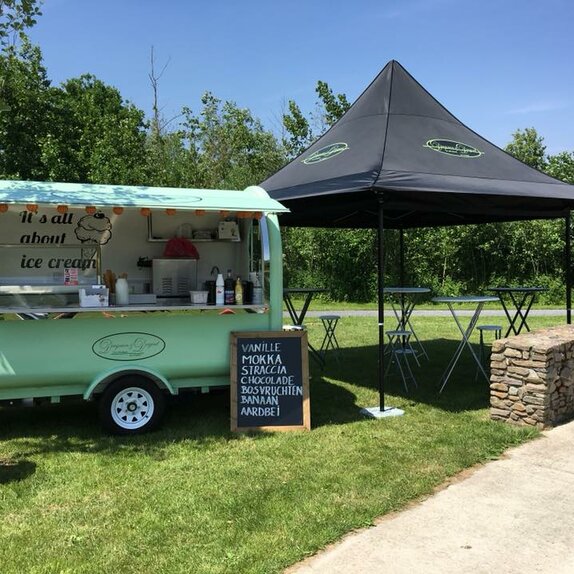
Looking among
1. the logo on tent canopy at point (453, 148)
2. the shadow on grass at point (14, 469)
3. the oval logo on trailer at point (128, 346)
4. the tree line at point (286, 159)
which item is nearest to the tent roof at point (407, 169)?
the logo on tent canopy at point (453, 148)

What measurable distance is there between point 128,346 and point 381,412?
250 centimetres

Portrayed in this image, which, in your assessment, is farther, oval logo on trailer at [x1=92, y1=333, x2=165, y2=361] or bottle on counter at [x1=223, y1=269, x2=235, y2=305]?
bottle on counter at [x1=223, y1=269, x2=235, y2=305]

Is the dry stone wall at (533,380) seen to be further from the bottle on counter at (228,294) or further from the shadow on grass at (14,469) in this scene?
the shadow on grass at (14,469)

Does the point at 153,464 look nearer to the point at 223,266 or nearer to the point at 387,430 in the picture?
the point at 387,430

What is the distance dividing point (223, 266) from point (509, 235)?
13807 mm

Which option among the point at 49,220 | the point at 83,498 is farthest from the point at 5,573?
the point at 49,220

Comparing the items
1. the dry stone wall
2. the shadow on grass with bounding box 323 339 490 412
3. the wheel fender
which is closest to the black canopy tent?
the shadow on grass with bounding box 323 339 490 412

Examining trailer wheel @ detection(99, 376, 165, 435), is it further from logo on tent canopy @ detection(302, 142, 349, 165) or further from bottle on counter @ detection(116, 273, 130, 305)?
logo on tent canopy @ detection(302, 142, 349, 165)

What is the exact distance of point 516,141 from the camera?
81.9 feet

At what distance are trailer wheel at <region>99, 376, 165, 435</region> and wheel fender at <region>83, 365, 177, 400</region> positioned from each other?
0.14 ft

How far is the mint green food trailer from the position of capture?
478cm

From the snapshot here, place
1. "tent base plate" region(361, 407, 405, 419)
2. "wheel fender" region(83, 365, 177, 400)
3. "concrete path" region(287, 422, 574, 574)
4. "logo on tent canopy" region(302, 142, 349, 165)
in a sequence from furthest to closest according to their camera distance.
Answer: "logo on tent canopy" region(302, 142, 349, 165) → "tent base plate" region(361, 407, 405, 419) → "wheel fender" region(83, 365, 177, 400) → "concrete path" region(287, 422, 574, 574)

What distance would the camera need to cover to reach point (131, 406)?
508 centimetres

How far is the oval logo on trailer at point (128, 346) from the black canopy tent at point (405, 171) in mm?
2075
